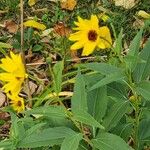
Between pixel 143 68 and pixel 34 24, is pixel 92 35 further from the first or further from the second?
pixel 34 24

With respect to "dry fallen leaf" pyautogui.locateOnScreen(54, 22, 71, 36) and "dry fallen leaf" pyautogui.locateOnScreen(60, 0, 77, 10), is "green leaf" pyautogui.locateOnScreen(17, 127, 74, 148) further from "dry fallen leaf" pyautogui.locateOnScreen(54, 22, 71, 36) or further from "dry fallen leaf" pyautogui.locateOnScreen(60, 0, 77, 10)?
"dry fallen leaf" pyautogui.locateOnScreen(60, 0, 77, 10)

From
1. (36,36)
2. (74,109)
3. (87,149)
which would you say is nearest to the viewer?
(74,109)

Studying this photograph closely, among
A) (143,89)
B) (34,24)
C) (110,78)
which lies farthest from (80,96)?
(34,24)

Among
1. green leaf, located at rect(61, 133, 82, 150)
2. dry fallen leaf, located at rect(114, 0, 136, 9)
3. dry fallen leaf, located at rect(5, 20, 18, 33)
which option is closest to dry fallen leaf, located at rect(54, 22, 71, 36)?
dry fallen leaf, located at rect(5, 20, 18, 33)

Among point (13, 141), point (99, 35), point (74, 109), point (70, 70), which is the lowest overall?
point (70, 70)

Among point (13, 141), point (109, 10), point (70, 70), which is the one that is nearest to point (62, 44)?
point (70, 70)

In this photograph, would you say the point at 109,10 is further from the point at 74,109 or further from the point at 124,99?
the point at 74,109

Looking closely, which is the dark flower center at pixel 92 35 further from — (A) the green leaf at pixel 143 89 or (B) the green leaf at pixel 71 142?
(B) the green leaf at pixel 71 142
